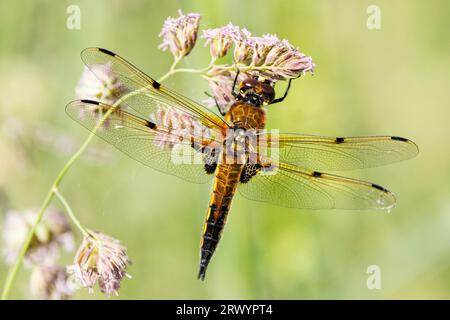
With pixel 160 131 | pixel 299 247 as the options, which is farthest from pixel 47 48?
pixel 299 247

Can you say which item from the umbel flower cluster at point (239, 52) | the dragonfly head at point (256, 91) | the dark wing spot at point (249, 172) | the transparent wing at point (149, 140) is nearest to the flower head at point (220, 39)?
the umbel flower cluster at point (239, 52)

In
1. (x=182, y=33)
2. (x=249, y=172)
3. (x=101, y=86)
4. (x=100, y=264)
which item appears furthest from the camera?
(x=249, y=172)

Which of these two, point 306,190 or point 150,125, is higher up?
point 150,125

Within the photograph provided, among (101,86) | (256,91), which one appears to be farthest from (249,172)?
(101,86)

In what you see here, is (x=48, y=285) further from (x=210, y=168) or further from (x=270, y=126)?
(x=270, y=126)

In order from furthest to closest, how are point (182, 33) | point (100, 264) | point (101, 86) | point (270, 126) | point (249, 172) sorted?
point (270, 126) → point (249, 172) → point (101, 86) → point (182, 33) → point (100, 264)

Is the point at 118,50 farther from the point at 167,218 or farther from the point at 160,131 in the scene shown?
the point at 160,131
